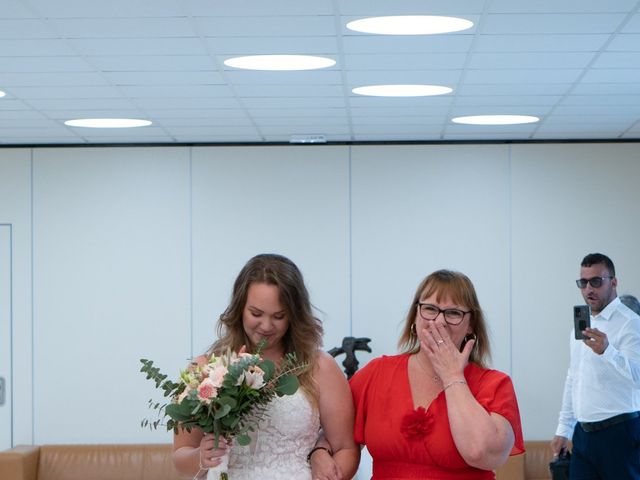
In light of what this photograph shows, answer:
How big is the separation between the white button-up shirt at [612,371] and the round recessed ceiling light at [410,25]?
8.01 feet

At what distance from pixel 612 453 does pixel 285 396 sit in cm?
337

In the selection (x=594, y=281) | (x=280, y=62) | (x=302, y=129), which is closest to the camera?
(x=280, y=62)

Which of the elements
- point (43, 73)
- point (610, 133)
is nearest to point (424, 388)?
point (43, 73)

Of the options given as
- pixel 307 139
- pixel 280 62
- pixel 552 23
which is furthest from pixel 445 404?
pixel 307 139

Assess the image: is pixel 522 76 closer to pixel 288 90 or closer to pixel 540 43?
pixel 540 43

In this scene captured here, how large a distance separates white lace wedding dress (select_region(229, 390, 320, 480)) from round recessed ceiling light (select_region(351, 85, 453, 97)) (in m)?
2.91

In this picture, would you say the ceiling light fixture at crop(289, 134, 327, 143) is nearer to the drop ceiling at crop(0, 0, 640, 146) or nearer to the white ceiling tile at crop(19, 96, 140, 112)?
the drop ceiling at crop(0, 0, 640, 146)

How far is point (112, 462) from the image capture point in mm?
9023

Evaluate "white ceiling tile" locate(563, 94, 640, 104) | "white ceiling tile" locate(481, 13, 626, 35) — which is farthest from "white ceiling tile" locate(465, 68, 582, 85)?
"white ceiling tile" locate(481, 13, 626, 35)

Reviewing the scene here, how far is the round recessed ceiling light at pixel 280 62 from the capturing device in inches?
222

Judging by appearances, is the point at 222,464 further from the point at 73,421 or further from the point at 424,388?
the point at 73,421

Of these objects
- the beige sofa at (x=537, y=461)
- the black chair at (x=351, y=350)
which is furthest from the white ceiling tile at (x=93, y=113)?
the beige sofa at (x=537, y=461)

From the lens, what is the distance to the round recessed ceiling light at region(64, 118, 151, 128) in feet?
25.6

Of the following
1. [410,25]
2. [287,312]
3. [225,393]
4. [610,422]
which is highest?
[410,25]
